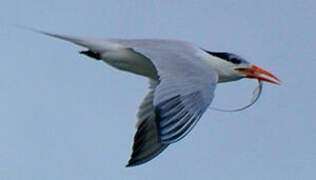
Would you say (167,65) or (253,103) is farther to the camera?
(253,103)

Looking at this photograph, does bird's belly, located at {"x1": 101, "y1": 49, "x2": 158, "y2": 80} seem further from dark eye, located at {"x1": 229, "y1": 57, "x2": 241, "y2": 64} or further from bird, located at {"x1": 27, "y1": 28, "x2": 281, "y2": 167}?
dark eye, located at {"x1": 229, "y1": 57, "x2": 241, "y2": 64}

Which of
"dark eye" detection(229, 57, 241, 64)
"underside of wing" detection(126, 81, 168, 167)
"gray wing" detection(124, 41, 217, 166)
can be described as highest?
"gray wing" detection(124, 41, 217, 166)

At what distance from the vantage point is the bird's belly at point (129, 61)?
13.3 m

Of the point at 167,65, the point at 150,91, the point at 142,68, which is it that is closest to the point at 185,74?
the point at 167,65

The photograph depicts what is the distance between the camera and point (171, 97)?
11164mm

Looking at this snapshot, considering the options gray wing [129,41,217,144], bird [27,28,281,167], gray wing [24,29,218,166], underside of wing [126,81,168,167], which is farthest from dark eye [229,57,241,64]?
gray wing [129,41,217,144]

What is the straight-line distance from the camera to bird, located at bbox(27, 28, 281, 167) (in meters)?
11.0

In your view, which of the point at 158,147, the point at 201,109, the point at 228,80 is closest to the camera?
the point at 201,109

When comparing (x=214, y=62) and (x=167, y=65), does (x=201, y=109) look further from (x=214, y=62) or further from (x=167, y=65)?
(x=214, y=62)

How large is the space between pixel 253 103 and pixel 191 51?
119 centimetres

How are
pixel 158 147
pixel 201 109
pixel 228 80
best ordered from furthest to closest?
pixel 228 80 → pixel 158 147 → pixel 201 109

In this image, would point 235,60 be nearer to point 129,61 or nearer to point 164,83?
point 129,61

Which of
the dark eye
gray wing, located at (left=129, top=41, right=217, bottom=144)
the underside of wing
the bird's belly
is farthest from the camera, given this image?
the dark eye

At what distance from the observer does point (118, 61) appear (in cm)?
1332
